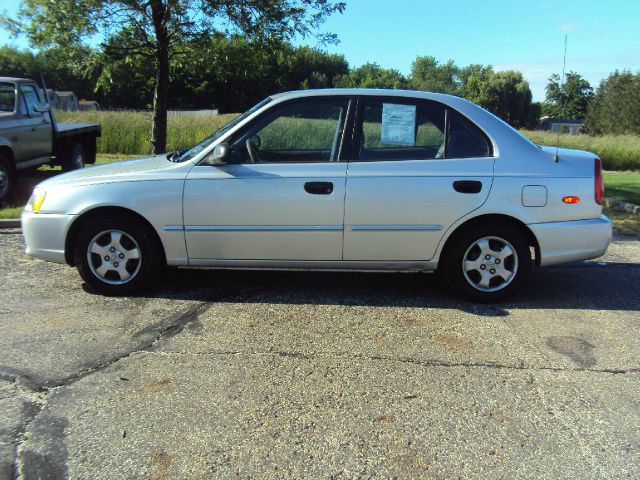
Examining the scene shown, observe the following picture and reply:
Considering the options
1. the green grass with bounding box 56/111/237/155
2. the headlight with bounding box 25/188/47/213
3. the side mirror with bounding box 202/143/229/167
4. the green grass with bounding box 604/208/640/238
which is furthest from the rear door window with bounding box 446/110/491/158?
the green grass with bounding box 56/111/237/155

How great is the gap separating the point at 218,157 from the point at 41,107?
25.1 feet

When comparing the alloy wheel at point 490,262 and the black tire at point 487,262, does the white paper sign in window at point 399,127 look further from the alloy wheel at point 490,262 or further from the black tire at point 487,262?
the alloy wheel at point 490,262

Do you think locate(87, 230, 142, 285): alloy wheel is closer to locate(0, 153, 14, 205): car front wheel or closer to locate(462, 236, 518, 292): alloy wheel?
locate(462, 236, 518, 292): alloy wheel

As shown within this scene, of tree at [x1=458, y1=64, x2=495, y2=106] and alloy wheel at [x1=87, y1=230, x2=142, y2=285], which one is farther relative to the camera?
tree at [x1=458, y1=64, x2=495, y2=106]

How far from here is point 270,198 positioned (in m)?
4.63

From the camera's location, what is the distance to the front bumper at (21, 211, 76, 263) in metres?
4.78

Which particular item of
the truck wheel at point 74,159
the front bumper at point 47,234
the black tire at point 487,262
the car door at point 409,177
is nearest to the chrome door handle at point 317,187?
the car door at point 409,177

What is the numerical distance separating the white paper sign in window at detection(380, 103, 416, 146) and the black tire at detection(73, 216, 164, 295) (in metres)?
2.19

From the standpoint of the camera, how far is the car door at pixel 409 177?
4.62 meters

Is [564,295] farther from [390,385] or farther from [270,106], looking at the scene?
[270,106]

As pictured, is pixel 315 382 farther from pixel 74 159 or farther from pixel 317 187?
pixel 74 159

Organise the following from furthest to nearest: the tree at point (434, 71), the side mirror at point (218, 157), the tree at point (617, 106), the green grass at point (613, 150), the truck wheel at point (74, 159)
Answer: the tree at point (434, 71), the tree at point (617, 106), the green grass at point (613, 150), the truck wheel at point (74, 159), the side mirror at point (218, 157)

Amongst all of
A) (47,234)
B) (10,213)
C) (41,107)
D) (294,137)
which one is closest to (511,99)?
(41,107)

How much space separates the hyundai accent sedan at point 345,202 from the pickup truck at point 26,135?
5304 mm
